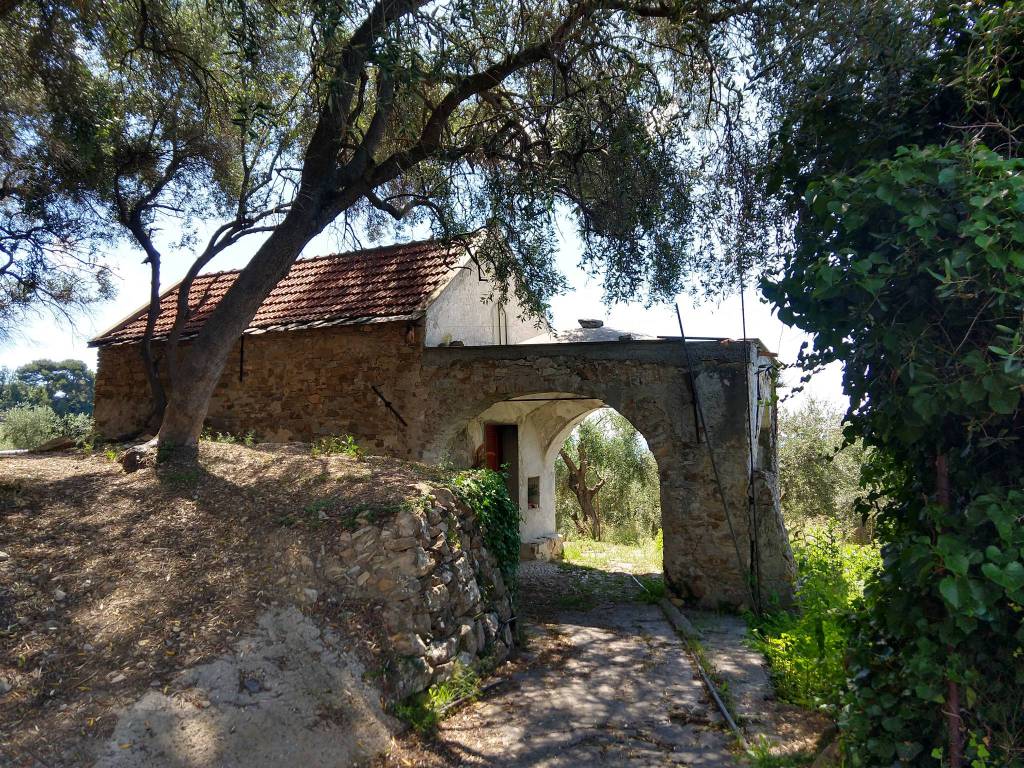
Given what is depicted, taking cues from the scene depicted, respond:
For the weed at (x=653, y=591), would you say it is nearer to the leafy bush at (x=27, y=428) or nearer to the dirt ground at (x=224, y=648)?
the dirt ground at (x=224, y=648)

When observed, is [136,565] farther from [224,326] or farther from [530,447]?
[530,447]

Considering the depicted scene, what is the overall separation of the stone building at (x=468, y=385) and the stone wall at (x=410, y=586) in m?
2.38

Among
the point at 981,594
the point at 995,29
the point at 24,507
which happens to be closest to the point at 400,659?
the point at 24,507

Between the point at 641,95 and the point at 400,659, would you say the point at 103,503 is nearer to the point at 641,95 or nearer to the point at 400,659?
the point at 400,659

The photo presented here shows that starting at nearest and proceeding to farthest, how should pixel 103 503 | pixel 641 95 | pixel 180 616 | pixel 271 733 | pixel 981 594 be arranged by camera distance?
pixel 981 594 → pixel 271 733 → pixel 180 616 → pixel 103 503 → pixel 641 95

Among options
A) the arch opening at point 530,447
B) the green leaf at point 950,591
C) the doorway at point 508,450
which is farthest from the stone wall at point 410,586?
the doorway at point 508,450

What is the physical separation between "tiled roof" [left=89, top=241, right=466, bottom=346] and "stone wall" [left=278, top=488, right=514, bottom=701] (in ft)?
16.0

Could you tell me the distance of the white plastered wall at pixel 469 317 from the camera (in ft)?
35.0

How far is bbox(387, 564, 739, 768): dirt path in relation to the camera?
187 inches

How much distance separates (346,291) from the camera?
1171 cm

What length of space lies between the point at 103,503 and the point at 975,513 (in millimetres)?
6261

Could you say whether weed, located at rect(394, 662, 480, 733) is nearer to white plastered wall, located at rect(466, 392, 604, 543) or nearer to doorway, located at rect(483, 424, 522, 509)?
white plastered wall, located at rect(466, 392, 604, 543)

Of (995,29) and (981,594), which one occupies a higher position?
(995,29)

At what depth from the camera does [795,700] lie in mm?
5773
